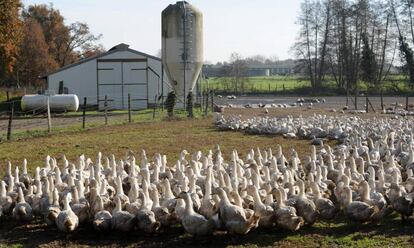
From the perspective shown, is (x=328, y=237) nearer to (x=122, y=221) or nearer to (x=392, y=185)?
(x=392, y=185)

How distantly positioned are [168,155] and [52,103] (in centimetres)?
2887

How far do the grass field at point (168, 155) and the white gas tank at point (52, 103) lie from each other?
12945mm

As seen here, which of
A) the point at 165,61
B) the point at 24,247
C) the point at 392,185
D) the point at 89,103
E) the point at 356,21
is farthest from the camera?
the point at 356,21

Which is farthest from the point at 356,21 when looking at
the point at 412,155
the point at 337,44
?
the point at 412,155

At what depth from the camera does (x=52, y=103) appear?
46.0 m

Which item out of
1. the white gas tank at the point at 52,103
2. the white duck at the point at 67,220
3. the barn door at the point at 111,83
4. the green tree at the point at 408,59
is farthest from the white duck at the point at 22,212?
the green tree at the point at 408,59

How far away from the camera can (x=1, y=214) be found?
10656 millimetres

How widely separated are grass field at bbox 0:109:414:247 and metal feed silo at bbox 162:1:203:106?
192 inches

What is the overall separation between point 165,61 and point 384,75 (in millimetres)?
49723

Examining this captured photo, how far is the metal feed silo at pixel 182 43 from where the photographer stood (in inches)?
1617

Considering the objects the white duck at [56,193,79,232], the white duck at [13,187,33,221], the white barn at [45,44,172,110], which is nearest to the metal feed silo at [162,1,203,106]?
the white barn at [45,44,172,110]

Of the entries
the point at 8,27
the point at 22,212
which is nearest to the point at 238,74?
the point at 8,27

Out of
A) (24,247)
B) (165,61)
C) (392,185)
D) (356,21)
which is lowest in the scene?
(24,247)

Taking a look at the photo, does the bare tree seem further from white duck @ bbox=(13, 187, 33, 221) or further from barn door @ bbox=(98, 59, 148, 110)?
white duck @ bbox=(13, 187, 33, 221)
